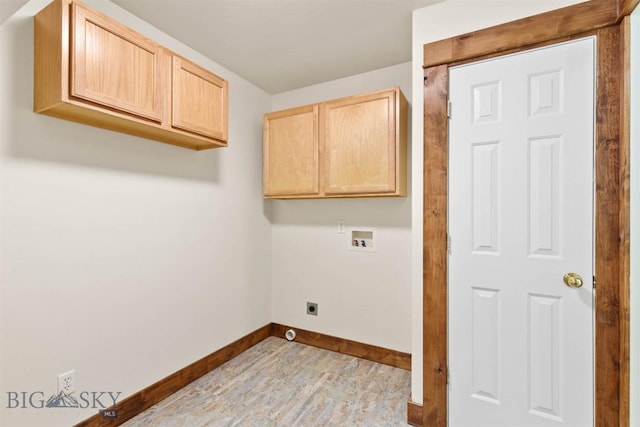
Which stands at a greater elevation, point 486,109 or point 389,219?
point 486,109

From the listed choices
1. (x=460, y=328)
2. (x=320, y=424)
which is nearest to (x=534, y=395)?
(x=460, y=328)

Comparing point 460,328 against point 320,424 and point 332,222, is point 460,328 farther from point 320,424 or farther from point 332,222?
point 332,222

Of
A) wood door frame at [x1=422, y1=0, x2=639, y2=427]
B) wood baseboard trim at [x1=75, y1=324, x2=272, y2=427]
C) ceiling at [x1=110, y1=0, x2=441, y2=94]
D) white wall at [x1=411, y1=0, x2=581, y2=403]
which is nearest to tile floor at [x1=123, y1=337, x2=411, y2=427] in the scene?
wood baseboard trim at [x1=75, y1=324, x2=272, y2=427]

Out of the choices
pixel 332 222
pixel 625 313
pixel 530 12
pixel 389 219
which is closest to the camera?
pixel 625 313

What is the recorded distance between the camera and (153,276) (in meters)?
2.08

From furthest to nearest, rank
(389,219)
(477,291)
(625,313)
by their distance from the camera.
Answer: (389,219), (477,291), (625,313)

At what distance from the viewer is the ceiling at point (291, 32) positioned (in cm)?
186

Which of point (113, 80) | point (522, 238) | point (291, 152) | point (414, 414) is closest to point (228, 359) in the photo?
point (414, 414)

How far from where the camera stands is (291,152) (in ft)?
8.96

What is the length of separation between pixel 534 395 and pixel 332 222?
72.5 inches

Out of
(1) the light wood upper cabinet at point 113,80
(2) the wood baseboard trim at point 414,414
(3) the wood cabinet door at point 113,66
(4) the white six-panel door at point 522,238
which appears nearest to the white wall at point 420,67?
(2) the wood baseboard trim at point 414,414

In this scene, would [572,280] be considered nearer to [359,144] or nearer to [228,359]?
[359,144]
